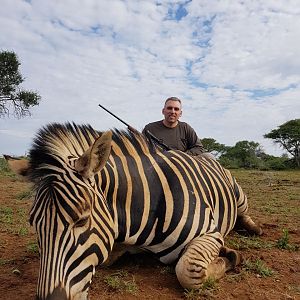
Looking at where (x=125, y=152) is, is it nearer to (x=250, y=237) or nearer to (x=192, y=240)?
(x=192, y=240)

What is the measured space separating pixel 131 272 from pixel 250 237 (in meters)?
1.84

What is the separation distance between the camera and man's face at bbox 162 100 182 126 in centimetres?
497

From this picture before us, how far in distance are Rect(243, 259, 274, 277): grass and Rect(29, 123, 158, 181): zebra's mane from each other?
51.4 inches

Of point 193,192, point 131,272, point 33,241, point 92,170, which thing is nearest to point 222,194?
point 193,192

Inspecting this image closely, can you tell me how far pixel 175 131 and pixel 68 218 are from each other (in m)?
3.36

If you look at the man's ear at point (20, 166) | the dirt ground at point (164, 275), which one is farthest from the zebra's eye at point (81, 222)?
the dirt ground at point (164, 275)

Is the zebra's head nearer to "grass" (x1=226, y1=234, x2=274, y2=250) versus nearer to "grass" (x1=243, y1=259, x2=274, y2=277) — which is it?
"grass" (x1=243, y1=259, x2=274, y2=277)

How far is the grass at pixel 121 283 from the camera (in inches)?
106

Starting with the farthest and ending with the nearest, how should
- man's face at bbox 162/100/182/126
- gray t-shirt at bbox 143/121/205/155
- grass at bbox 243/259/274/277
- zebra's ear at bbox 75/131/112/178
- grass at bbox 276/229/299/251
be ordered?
gray t-shirt at bbox 143/121/205/155 < man's face at bbox 162/100/182/126 < grass at bbox 276/229/299/251 < grass at bbox 243/259/274/277 < zebra's ear at bbox 75/131/112/178

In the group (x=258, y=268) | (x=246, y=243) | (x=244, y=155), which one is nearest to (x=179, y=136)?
(x=246, y=243)

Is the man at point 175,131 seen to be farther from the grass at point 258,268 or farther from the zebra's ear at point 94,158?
the zebra's ear at point 94,158

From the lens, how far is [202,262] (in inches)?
104

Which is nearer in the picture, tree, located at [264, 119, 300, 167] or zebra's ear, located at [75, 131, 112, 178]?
zebra's ear, located at [75, 131, 112, 178]

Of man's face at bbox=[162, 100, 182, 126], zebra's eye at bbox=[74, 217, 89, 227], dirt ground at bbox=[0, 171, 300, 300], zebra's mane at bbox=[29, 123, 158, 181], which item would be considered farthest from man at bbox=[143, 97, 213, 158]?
zebra's eye at bbox=[74, 217, 89, 227]
